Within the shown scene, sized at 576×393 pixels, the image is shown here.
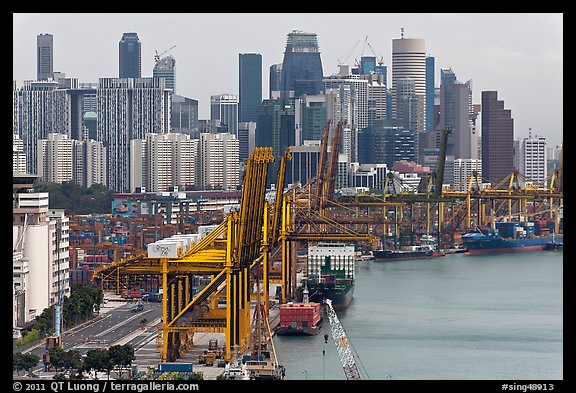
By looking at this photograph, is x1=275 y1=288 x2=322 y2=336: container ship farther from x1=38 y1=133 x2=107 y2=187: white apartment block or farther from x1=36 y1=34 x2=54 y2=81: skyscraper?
x1=36 y1=34 x2=54 y2=81: skyscraper

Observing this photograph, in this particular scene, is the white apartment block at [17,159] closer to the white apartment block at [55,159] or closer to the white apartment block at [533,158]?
the white apartment block at [55,159]

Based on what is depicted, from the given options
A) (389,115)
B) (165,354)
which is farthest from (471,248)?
(389,115)

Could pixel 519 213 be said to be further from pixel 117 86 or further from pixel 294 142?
pixel 117 86

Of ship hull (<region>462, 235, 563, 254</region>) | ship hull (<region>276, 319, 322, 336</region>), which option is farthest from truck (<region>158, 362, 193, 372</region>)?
ship hull (<region>462, 235, 563, 254</region>)

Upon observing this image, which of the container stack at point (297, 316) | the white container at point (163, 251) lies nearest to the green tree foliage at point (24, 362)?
the white container at point (163, 251)

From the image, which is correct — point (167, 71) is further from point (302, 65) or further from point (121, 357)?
point (121, 357)
